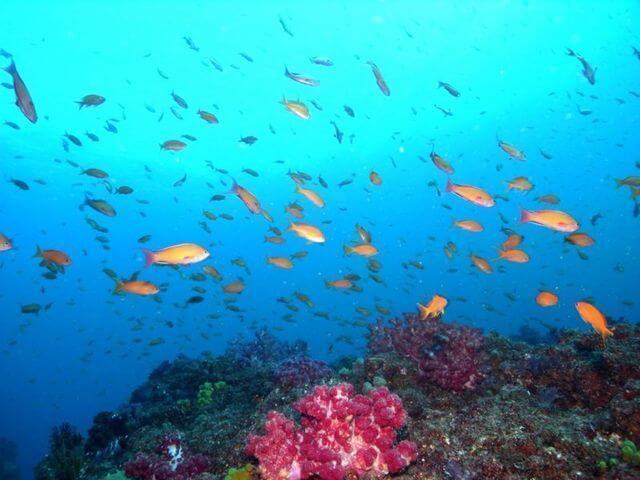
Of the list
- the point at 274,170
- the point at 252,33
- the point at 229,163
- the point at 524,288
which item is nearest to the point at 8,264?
the point at 229,163

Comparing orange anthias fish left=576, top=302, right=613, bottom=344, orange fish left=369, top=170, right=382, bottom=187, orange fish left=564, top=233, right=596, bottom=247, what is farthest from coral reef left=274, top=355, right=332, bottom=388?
orange fish left=564, top=233, right=596, bottom=247

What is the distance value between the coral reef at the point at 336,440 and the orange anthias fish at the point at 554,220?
168 inches

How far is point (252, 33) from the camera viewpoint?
133ft

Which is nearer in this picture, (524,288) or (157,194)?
(157,194)

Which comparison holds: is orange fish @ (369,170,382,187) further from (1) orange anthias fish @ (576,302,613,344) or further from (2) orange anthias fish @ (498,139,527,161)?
(1) orange anthias fish @ (576,302,613,344)

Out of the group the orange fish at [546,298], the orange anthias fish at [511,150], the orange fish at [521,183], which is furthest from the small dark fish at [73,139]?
the orange fish at [546,298]

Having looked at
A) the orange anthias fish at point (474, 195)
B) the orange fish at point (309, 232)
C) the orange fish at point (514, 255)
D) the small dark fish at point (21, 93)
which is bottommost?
the orange fish at point (309, 232)

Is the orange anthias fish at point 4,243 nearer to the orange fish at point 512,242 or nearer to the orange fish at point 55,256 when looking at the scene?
the orange fish at point 55,256

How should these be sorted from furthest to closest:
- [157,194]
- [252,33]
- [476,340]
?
[157,194] → [252,33] → [476,340]

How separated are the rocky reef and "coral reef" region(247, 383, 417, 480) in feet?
0.04

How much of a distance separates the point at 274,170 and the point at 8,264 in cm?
6859

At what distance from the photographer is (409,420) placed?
493 centimetres

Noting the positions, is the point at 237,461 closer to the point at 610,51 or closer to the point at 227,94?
the point at 227,94

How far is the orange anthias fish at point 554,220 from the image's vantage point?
6352 mm
